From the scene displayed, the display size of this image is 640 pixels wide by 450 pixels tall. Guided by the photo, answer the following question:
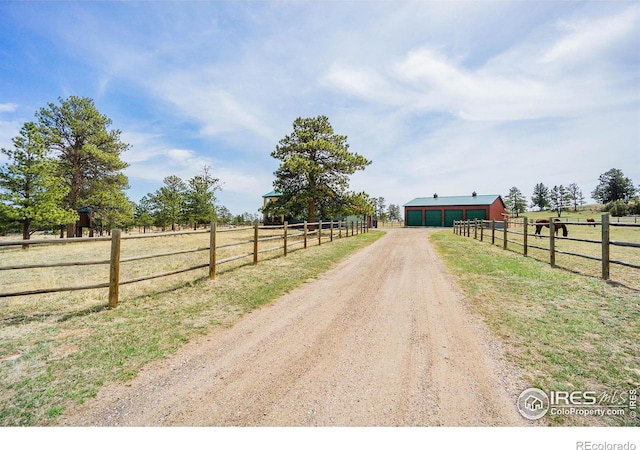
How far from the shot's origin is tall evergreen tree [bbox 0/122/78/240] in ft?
56.1

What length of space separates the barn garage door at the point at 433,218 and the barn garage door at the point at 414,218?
113 centimetres

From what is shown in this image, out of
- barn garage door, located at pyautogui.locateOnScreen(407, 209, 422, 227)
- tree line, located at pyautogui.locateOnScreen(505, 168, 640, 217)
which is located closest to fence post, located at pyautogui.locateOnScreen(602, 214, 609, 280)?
barn garage door, located at pyautogui.locateOnScreen(407, 209, 422, 227)

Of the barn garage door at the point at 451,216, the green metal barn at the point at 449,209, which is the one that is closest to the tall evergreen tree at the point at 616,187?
the green metal barn at the point at 449,209

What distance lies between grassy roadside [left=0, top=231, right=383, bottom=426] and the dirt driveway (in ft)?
0.95

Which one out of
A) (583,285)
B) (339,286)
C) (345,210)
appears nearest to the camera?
(583,285)

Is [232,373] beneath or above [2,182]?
beneath

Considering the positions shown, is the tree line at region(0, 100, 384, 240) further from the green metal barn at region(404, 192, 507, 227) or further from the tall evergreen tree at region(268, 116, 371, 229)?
the green metal barn at region(404, 192, 507, 227)

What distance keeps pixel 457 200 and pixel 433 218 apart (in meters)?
4.97

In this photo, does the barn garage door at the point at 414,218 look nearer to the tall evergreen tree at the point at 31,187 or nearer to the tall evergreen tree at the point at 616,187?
the tall evergreen tree at the point at 31,187

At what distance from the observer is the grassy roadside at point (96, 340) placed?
2676mm
